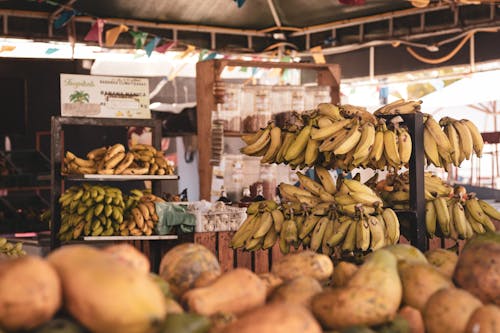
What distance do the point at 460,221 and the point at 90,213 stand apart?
9.87ft

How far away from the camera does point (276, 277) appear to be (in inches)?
83.1

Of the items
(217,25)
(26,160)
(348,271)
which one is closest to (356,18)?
(217,25)

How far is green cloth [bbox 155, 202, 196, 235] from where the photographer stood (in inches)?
232

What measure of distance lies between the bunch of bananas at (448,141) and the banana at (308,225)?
2.39 feet

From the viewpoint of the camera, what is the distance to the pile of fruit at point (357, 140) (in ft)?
12.3

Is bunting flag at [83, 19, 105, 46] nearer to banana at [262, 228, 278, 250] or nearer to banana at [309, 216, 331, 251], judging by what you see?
banana at [262, 228, 278, 250]

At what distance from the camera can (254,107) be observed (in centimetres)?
760

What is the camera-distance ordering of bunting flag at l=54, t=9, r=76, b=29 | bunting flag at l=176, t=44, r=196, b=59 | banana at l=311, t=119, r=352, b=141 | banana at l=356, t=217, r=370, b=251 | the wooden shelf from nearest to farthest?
banana at l=356, t=217, r=370, b=251 < banana at l=311, t=119, r=352, b=141 < the wooden shelf < bunting flag at l=54, t=9, r=76, b=29 < bunting flag at l=176, t=44, r=196, b=59

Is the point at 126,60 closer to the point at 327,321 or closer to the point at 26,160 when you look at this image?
the point at 26,160

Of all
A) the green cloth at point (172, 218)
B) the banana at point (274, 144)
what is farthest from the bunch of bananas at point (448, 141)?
the green cloth at point (172, 218)

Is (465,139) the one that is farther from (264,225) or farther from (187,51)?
(187,51)

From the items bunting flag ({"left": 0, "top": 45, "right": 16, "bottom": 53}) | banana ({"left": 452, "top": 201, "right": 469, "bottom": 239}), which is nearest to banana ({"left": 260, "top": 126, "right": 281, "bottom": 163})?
banana ({"left": 452, "top": 201, "right": 469, "bottom": 239})

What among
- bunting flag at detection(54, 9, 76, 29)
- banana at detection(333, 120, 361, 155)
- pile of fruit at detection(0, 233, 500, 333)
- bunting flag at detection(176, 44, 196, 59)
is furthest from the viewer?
bunting flag at detection(176, 44, 196, 59)

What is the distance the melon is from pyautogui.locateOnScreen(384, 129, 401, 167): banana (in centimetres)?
184
